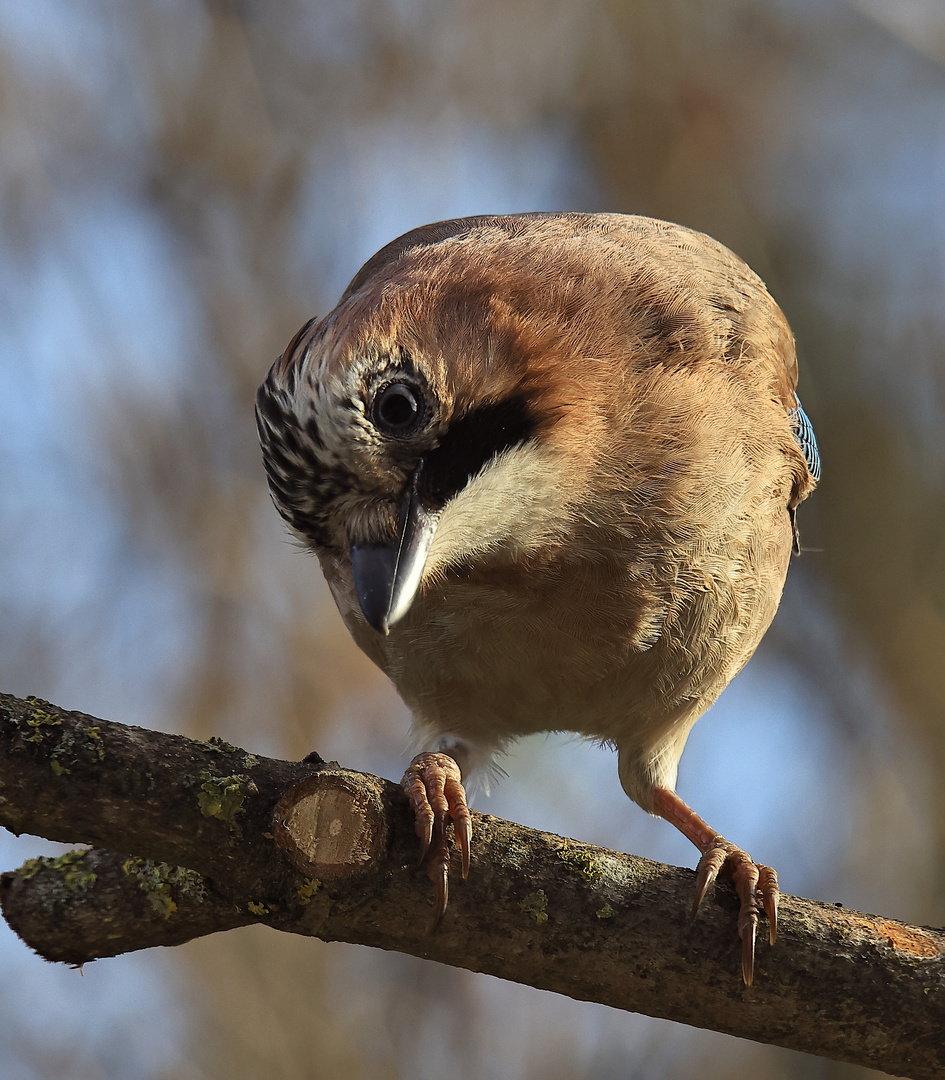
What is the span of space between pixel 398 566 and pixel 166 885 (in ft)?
2.98

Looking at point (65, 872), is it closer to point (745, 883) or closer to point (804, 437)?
point (745, 883)

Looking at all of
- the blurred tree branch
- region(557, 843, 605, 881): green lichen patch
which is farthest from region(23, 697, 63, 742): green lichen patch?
region(557, 843, 605, 881): green lichen patch

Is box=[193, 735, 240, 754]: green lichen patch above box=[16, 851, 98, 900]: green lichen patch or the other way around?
above

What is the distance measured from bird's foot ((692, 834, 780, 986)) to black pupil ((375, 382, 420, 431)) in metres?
1.33

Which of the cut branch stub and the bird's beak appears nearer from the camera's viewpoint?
the cut branch stub

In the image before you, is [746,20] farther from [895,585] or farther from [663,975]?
[663,975]

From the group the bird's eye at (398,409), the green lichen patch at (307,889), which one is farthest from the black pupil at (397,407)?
the green lichen patch at (307,889)

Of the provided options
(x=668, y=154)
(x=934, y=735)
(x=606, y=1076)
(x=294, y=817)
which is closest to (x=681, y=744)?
(x=294, y=817)

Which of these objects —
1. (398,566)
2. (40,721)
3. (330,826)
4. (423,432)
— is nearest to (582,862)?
(330,826)

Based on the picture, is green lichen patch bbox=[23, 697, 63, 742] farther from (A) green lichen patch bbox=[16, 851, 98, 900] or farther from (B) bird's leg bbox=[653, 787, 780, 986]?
(B) bird's leg bbox=[653, 787, 780, 986]

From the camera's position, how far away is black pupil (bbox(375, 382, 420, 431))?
8.69 ft

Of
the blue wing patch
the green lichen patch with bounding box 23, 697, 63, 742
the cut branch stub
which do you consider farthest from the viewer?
the blue wing patch

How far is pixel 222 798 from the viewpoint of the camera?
220cm

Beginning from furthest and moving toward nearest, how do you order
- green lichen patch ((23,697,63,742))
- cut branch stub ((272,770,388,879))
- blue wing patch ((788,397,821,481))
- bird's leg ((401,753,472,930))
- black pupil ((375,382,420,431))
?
blue wing patch ((788,397,821,481)) → black pupil ((375,382,420,431)) → bird's leg ((401,753,472,930)) → cut branch stub ((272,770,388,879)) → green lichen patch ((23,697,63,742))
